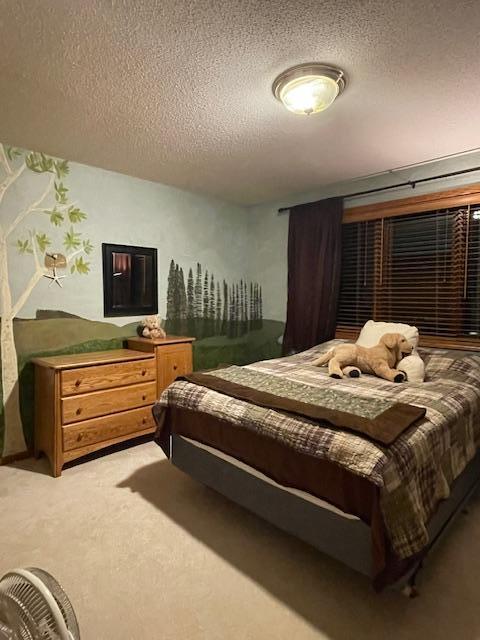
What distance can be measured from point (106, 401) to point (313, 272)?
2.32 metres

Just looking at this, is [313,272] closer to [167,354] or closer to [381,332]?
[381,332]

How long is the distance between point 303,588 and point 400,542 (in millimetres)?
525

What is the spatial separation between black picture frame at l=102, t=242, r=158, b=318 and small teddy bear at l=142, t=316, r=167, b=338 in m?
0.14

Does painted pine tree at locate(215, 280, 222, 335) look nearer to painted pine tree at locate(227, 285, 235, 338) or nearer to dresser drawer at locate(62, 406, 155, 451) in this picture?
painted pine tree at locate(227, 285, 235, 338)

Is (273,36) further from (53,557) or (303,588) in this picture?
(53,557)

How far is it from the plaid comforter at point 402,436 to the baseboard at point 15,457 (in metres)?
1.34

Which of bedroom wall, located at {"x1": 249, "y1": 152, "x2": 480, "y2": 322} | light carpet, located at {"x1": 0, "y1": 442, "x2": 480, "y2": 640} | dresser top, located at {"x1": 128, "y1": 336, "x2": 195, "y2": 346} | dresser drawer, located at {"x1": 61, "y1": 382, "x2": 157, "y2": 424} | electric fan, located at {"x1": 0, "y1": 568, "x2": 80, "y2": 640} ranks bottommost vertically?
light carpet, located at {"x1": 0, "y1": 442, "x2": 480, "y2": 640}

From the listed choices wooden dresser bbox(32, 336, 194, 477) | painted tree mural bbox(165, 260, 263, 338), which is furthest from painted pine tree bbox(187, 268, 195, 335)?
wooden dresser bbox(32, 336, 194, 477)

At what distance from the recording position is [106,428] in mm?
2676

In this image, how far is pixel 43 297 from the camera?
2816mm

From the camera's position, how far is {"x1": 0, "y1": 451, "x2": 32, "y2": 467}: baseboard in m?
2.65

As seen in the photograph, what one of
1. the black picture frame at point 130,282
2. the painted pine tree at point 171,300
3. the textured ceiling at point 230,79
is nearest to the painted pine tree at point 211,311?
the painted pine tree at point 171,300

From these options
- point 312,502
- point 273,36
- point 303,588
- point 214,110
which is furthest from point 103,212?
point 303,588

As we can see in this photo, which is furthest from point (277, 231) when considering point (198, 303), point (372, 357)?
point (372, 357)
